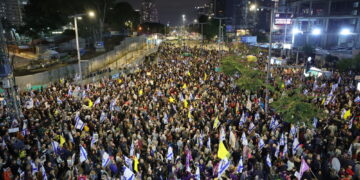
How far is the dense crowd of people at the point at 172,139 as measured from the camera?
9.43 meters

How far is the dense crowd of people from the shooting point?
9430 millimetres

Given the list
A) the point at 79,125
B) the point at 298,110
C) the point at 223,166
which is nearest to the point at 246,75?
the point at 298,110

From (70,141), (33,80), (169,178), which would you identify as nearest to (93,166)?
(70,141)

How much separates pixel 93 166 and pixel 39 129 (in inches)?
176

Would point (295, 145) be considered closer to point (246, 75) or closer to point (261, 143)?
point (261, 143)

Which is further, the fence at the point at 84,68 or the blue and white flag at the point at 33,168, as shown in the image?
the fence at the point at 84,68

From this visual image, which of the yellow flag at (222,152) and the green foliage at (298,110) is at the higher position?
the green foliage at (298,110)

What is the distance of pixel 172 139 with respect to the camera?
12.1 meters

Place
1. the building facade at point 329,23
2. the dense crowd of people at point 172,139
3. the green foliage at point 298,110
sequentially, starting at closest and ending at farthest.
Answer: the dense crowd of people at point 172,139 → the green foliage at point 298,110 → the building facade at point 329,23

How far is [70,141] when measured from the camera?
1148 centimetres

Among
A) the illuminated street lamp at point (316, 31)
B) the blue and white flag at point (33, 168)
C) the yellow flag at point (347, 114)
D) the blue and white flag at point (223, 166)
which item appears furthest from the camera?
the illuminated street lamp at point (316, 31)

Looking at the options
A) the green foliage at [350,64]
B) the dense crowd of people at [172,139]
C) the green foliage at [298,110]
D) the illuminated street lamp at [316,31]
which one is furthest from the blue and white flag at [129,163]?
the illuminated street lamp at [316,31]

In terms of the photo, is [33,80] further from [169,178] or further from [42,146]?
[169,178]

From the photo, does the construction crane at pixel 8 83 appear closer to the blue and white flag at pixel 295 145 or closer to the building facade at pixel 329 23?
the blue and white flag at pixel 295 145
